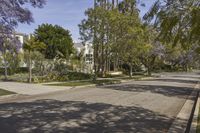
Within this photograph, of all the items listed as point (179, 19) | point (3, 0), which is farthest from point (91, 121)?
point (3, 0)

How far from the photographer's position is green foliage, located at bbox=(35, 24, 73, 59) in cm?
7656

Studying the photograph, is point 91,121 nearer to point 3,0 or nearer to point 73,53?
point 3,0

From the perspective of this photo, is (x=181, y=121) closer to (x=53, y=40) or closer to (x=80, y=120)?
(x=80, y=120)

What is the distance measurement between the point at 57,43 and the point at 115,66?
1725 centimetres

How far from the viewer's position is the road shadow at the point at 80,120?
10.9 metres

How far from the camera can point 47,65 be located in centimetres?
4275

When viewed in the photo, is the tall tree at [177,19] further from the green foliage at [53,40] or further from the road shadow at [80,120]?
the green foliage at [53,40]

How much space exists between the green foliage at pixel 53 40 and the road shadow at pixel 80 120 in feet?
200

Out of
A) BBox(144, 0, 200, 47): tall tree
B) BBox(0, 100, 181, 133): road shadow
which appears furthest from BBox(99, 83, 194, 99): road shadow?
BBox(144, 0, 200, 47): tall tree

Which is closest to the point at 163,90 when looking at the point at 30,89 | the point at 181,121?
the point at 30,89

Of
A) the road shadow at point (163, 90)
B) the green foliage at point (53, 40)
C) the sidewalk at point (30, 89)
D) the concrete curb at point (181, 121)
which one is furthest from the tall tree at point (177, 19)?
the green foliage at point (53, 40)

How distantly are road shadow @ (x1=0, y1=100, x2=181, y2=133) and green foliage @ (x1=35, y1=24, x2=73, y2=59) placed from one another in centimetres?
6089

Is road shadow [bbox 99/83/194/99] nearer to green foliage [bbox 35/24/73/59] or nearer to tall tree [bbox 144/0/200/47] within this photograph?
tall tree [bbox 144/0/200/47]

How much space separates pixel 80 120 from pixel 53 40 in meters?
65.7
